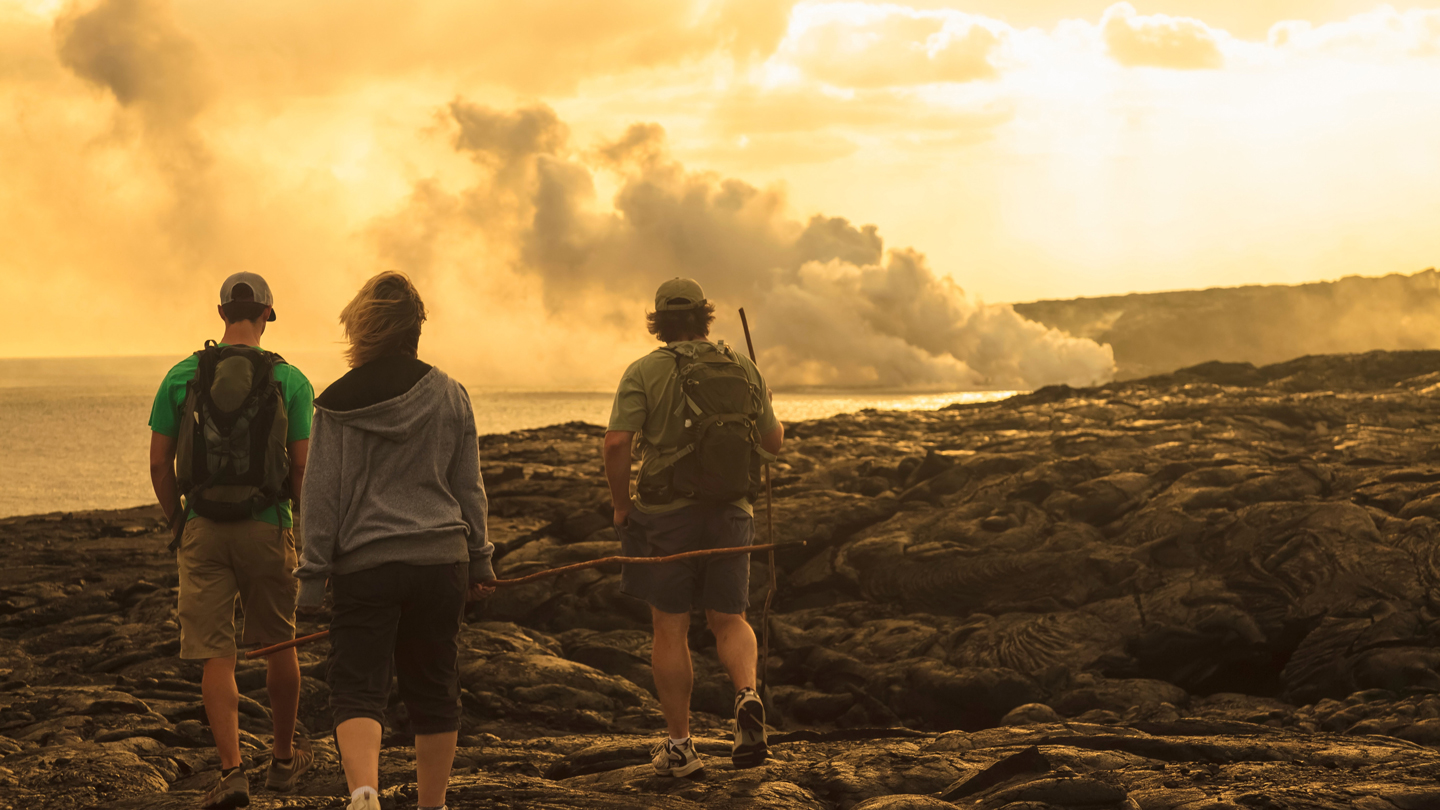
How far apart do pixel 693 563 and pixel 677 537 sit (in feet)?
0.60

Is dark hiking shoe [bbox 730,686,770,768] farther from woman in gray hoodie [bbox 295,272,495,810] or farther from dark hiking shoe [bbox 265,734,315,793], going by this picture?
dark hiking shoe [bbox 265,734,315,793]

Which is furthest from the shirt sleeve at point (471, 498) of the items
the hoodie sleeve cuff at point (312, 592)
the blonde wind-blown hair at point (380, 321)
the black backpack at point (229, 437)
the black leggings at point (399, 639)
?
the black backpack at point (229, 437)

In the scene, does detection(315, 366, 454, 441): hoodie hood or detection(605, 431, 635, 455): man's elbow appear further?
detection(605, 431, 635, 455): man's elbow

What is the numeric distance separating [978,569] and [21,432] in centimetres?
10552

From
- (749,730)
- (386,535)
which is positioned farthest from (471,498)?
(749,730)

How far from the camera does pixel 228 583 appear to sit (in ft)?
18.1

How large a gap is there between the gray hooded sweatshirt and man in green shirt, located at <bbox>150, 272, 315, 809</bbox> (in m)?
1.34

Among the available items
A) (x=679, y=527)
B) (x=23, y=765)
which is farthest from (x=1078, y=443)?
(x=23, y=765)

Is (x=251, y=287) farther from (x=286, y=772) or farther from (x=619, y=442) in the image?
(x=286, y=772)

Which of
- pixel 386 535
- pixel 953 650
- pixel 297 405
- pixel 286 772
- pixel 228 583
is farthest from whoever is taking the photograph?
pixel 953 650

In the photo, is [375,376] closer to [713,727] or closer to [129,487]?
[713,727]

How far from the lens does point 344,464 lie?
167 inches

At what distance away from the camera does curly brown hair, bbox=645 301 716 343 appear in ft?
19.5

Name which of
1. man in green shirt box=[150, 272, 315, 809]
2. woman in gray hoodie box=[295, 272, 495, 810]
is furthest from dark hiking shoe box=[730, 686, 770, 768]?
man in green shirt box=[150, 272, 315, 809]
